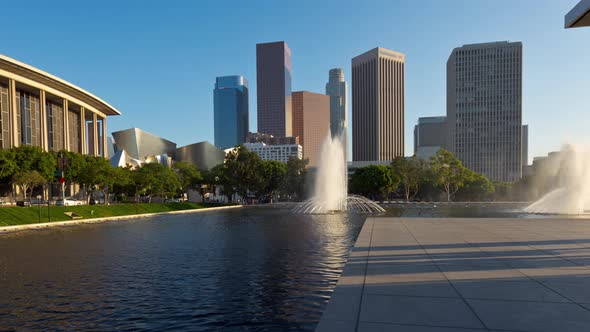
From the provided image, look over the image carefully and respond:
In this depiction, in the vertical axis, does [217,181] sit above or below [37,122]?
below

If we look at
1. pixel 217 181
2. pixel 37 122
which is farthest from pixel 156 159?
pixel 37 122

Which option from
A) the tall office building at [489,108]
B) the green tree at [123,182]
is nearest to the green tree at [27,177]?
the green tree at [123,182]

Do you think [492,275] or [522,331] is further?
[492,275]

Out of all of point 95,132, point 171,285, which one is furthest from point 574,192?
point 95,132

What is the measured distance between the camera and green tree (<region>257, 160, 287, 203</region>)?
7976cm

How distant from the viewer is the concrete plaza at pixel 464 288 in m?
5.56

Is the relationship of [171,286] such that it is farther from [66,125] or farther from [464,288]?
[66,125]

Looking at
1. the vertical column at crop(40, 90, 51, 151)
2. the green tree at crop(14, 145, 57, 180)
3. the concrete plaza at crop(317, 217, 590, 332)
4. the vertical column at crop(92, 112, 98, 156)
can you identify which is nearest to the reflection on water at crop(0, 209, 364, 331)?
the concrete plaza at crop(317, 217, 590, 332)

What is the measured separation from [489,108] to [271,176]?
398 feet

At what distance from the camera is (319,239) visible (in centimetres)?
1714

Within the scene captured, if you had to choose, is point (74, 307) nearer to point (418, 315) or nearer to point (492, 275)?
point (418, 315)

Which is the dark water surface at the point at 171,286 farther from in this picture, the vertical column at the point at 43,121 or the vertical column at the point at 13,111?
the vertical column at the point at 43,121

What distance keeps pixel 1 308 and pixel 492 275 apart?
10.4 m

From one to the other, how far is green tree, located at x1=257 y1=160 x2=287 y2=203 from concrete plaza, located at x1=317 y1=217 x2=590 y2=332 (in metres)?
67.1
